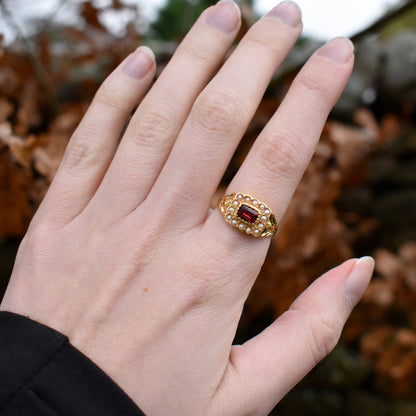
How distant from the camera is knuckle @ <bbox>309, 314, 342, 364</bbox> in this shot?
120 cm

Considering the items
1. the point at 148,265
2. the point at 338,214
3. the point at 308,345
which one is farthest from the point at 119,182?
the point at 338,214

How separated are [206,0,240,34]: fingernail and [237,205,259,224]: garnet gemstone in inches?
24.8

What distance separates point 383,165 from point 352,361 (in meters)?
1.56

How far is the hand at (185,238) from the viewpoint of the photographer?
1127mm

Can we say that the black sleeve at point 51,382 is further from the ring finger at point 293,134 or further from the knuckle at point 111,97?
the knuckle at point 111,97

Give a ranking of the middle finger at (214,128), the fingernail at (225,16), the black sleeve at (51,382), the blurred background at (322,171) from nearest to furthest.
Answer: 1. the black sleeve at (51,382)
2. the middle finger at (214,128)
3. the fingernail at (225,16)
4. the blurred background at (322,171)

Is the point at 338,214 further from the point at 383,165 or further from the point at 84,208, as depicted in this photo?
the point at 84,208

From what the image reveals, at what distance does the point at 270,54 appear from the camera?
1.32m

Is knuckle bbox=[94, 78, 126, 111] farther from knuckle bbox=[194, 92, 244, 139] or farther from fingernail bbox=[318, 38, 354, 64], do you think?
fingernail bbox=[318, 38, 354, 64]

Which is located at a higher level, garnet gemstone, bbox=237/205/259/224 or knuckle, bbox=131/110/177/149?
knuckle, bbox=131/110/177/149

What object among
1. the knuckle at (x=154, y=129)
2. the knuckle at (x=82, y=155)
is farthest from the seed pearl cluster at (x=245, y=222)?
the knuckle at (x=82, y=155)

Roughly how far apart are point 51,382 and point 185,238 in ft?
1.64

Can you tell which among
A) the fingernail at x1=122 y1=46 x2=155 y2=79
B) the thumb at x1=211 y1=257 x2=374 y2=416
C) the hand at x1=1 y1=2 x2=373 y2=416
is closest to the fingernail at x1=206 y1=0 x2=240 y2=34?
the hand at x1=1 y1=2 x2=373 y2=416

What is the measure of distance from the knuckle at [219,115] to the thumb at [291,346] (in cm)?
54
